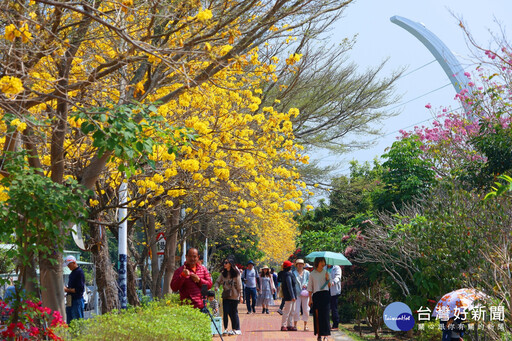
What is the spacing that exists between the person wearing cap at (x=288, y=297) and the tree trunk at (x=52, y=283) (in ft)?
22.6

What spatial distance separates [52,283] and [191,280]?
9.02 feet

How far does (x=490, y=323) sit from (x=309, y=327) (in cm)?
897

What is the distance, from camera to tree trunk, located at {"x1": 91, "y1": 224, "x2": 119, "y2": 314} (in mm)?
13988

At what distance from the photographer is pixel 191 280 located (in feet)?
37.3

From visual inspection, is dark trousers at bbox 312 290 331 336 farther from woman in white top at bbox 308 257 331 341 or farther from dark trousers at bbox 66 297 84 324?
dark trousers at bbox 66 297 84 324

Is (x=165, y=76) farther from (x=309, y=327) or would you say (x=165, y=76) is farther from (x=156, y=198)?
(x=309, y=327)

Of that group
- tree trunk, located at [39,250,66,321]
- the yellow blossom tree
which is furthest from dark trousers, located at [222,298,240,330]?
tree trunk, located at [39,250,66,321]

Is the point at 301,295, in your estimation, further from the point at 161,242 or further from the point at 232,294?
the point at 161,242

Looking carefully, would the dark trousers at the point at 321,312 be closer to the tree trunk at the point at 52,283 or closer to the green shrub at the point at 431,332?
the green shrub at the point at 431,332

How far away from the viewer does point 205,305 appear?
11922 millimetres

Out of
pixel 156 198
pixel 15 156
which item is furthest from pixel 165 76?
pixel 156 198

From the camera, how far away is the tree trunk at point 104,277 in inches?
551
